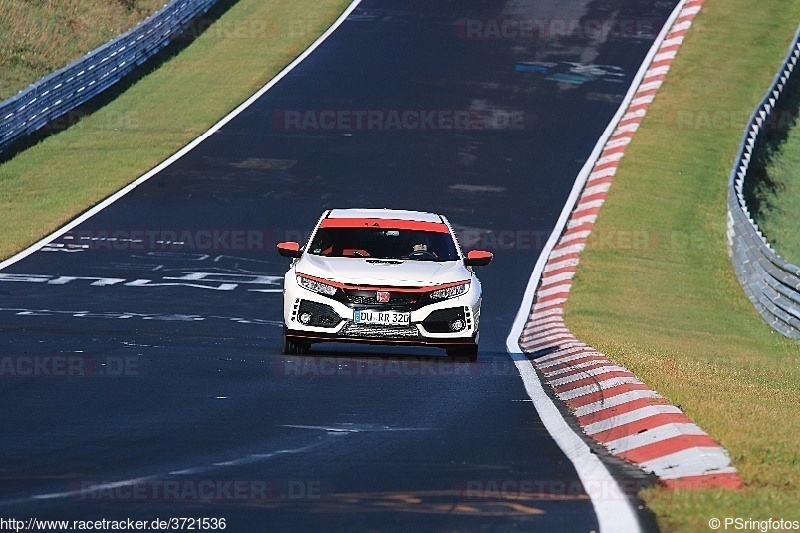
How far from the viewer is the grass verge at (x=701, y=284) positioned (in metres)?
8.70

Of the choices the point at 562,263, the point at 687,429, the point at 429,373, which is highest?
the point at 687,429

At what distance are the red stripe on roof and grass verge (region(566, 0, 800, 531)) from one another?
7.66ft

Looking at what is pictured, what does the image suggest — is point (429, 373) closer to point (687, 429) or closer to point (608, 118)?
point (687, 429)

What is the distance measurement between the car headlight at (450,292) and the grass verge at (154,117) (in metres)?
11.3

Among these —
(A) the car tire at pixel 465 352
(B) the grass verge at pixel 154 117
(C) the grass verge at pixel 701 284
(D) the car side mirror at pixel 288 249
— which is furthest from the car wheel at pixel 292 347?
(B) the grass verge at pixel 154 117

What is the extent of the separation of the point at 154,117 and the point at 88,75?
6.43 feet

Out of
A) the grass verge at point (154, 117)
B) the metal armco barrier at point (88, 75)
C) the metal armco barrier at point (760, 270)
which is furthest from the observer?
the metal armco barrier at point (88, 75)

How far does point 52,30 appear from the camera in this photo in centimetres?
4322

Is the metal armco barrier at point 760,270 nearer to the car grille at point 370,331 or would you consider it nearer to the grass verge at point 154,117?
the car grille at point 370,331

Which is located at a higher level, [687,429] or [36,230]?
[687,429]

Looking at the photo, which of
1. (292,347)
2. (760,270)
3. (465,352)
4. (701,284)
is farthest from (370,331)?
(701,284)

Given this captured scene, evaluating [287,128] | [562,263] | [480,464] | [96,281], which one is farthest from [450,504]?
[287,128]

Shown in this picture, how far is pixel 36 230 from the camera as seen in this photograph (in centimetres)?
2644

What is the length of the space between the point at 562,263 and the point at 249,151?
389 inches
